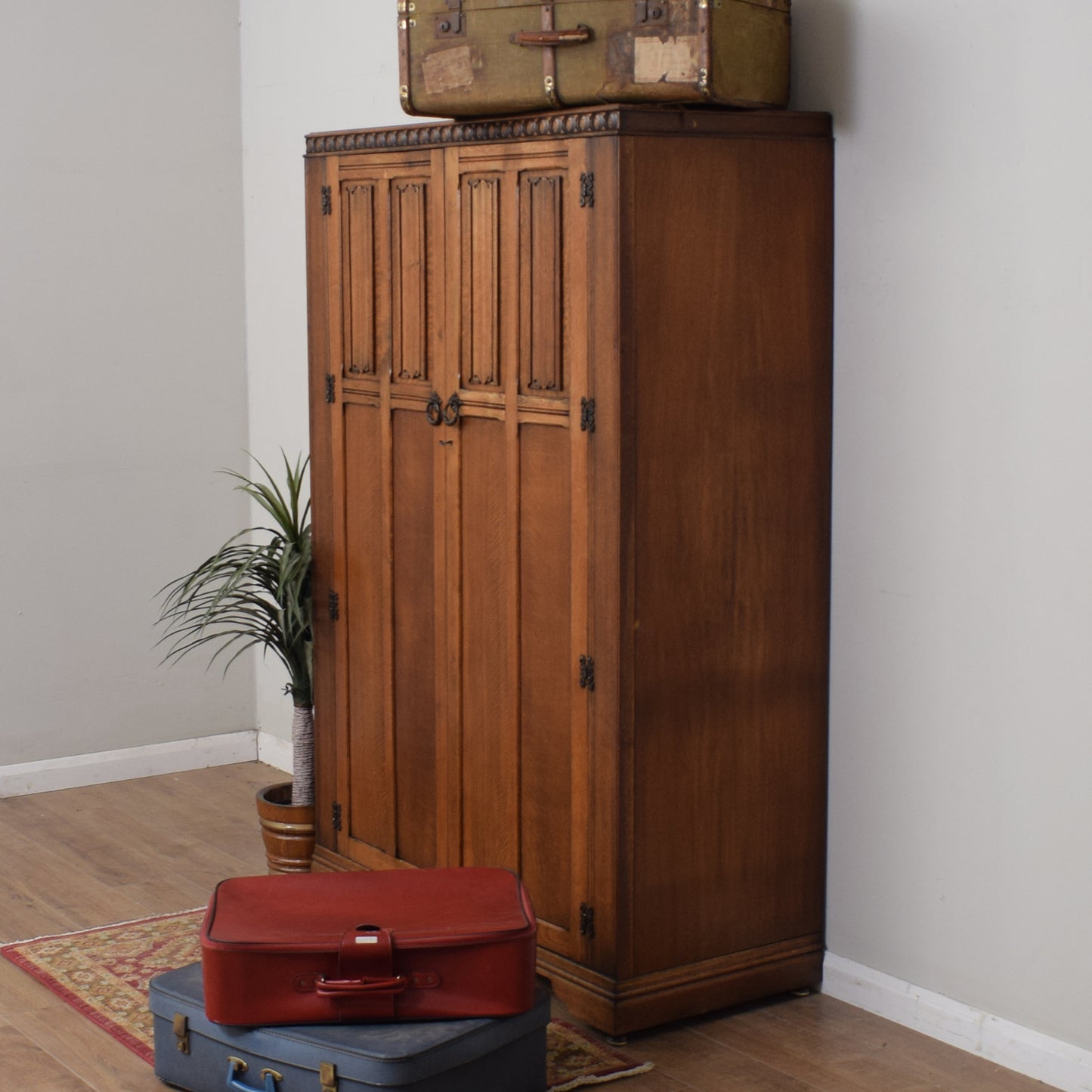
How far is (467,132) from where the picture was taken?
10.7ft

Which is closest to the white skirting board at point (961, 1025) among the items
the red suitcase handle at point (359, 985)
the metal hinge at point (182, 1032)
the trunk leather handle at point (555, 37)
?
the red suitcase handle at point (359, 985)

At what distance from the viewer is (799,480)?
3.24 metres

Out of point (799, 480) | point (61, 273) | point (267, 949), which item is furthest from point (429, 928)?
point (61, 273)

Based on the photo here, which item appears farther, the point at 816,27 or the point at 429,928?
the point at 816,27

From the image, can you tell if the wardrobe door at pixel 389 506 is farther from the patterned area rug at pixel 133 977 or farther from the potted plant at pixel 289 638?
Answer: the patterned area rug at pixel 133 977

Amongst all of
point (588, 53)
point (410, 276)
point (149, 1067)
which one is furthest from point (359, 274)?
point (149, 1067)

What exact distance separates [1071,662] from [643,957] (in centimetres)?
97

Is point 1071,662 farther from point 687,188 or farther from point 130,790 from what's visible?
point 130,790

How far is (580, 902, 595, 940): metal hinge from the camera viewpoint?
315cm

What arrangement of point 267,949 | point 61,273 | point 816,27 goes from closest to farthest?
point 267,949 < point 816,27 < point 61,273

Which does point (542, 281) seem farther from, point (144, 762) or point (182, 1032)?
point (144, 762)

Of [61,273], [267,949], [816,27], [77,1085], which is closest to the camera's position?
[267,949]

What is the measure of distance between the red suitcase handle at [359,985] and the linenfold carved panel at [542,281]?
1.12m

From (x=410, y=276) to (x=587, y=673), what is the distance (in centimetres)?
96
